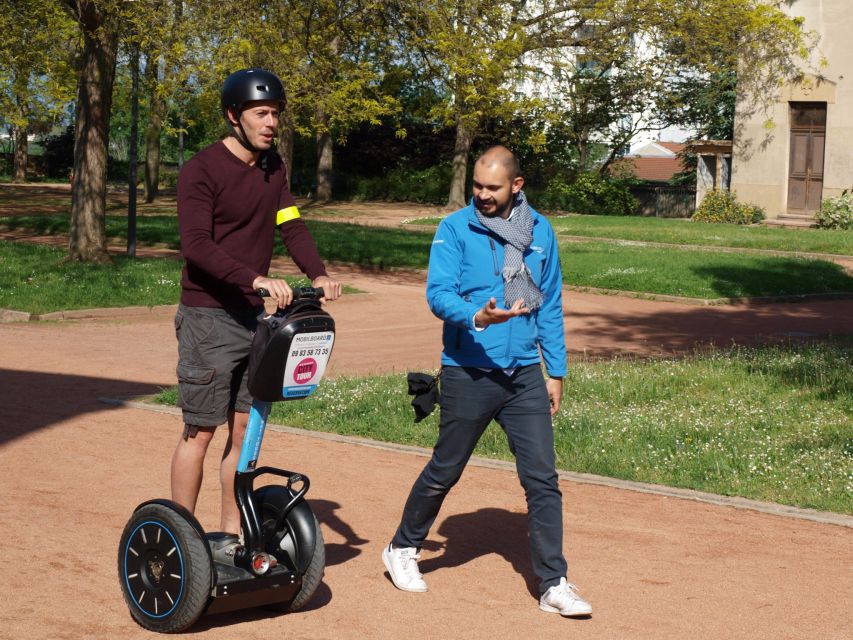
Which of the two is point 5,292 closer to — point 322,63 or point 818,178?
point 322,63

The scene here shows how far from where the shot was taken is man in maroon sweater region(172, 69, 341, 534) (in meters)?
4.71

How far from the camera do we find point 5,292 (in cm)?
1656

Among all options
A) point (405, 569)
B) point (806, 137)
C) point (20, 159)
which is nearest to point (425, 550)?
point (405, 569)

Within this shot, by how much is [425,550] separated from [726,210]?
1276 inches

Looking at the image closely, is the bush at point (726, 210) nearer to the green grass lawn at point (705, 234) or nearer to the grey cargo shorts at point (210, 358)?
the green grass lawn at point (705, 234)

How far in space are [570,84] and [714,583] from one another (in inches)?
1782

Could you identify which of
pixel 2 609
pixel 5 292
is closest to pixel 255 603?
pixel 2 609

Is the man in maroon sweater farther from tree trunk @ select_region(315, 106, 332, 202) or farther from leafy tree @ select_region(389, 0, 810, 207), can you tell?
tree trunk @ select_region(315, 106, 332, 202)

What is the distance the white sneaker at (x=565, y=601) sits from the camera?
498cm

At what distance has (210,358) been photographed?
192 inches

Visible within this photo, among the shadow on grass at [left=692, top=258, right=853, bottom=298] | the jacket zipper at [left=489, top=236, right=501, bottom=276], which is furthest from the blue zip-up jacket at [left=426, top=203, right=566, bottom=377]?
the shadow on grass at [left=692, top=258, right=853, bottom=298]

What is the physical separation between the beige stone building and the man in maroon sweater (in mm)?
32018

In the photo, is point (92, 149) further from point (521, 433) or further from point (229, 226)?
point (521, 433)

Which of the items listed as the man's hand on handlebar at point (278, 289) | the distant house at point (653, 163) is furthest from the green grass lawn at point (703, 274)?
the distant house at point (653, 163)
